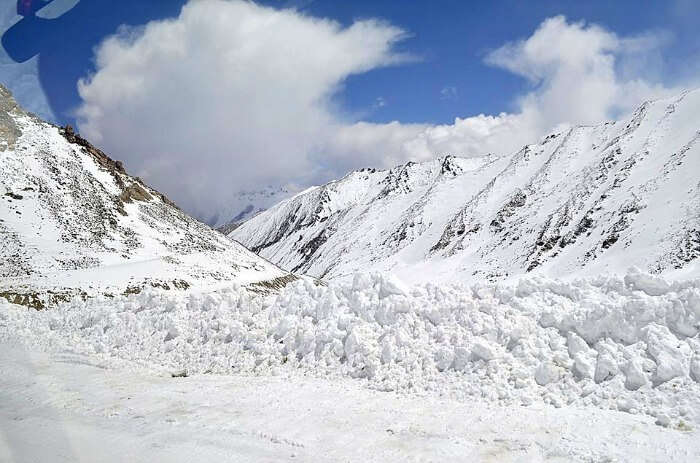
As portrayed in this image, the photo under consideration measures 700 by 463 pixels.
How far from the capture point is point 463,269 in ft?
234

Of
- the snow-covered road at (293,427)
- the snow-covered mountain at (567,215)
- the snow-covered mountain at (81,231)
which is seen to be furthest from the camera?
the snow-covered mountain at (567,215)

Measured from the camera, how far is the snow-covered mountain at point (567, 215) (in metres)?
46.6

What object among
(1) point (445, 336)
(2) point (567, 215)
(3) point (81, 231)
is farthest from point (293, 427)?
(2) point (567, 215)

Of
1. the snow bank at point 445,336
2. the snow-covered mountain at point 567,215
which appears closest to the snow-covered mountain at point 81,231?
the snow bank at point 445,336

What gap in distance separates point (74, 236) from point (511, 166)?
99.5 metres

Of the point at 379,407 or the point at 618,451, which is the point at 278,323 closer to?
the point at 379,407

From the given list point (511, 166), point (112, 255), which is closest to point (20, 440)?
point (112, 255)

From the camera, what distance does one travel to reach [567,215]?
63.0 metres

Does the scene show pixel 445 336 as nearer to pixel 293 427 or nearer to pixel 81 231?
pixel 293 427

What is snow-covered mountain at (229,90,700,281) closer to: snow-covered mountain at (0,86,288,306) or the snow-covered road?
snow-covered mountain at (0,86,288,306)

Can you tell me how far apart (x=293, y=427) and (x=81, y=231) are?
46.3 m

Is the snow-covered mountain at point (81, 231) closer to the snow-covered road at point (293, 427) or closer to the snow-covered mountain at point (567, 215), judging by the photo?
the snow-covered road at point (293, 427)

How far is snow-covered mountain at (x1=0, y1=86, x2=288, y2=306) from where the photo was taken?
3438 cm

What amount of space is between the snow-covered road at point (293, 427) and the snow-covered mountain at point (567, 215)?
3809 cm
